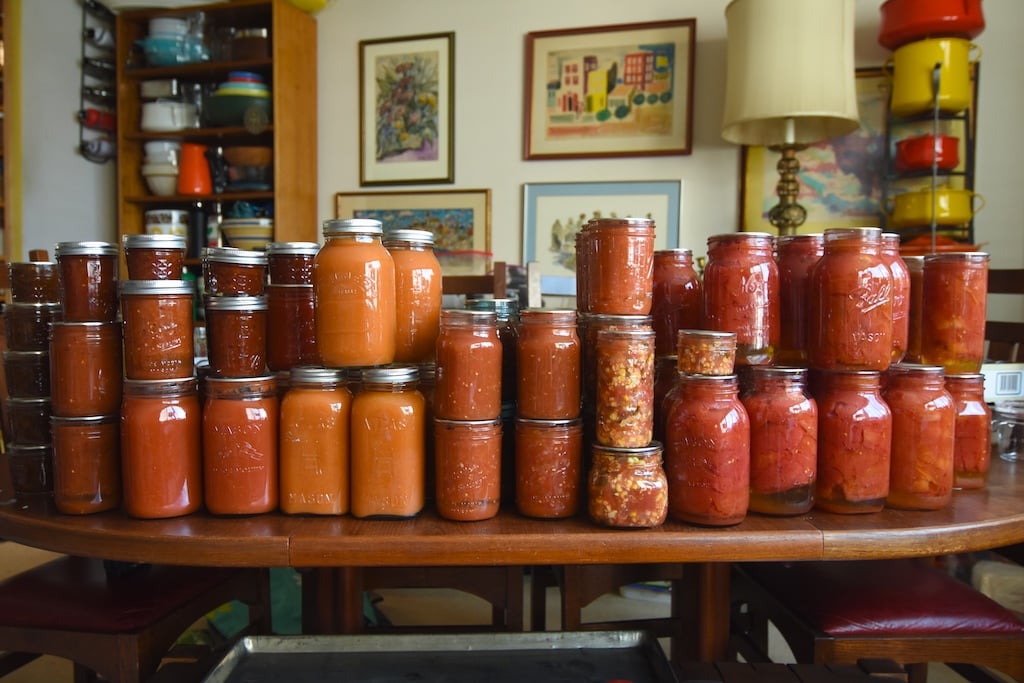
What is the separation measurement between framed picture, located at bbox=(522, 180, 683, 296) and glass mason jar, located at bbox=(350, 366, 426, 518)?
89.8 inches

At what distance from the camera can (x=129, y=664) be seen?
117cm

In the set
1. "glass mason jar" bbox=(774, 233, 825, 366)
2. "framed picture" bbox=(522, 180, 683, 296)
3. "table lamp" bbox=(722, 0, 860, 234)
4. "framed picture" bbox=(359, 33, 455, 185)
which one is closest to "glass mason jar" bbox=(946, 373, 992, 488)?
"glass mason jar" bbox=(774, 233, 825, 366)

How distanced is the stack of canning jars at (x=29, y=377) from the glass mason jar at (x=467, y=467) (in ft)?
2.02

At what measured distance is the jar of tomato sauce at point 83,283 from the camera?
100 cm

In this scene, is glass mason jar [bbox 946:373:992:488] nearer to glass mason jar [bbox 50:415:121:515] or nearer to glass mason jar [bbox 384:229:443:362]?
glass mason jar [bbox 384:229:443:362]

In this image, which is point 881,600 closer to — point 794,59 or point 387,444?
point 387,444

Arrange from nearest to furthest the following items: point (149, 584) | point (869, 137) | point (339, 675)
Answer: point (339, 675)
point (149, 584)
point (869, 137)

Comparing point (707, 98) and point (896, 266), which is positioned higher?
point (707, 98)

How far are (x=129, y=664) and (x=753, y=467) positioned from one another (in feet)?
3.39

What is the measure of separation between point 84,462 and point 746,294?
0.94 metres

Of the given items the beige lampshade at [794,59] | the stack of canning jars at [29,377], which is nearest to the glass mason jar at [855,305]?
the stack of canning jars at [29,377]

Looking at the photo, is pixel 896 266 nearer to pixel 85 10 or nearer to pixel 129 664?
pixel 129 664

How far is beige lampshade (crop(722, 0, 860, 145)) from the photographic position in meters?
2.41

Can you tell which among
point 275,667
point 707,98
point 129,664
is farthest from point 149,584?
point 707,98
